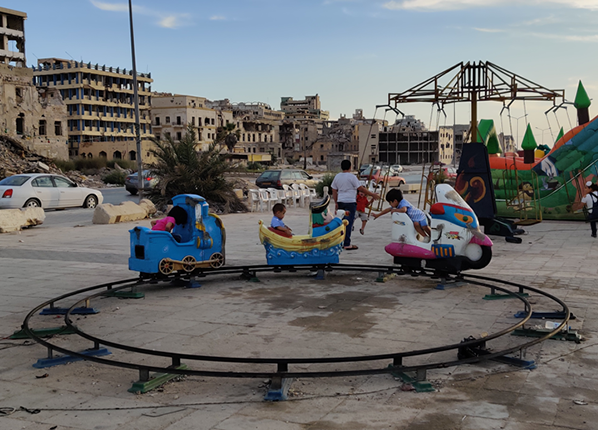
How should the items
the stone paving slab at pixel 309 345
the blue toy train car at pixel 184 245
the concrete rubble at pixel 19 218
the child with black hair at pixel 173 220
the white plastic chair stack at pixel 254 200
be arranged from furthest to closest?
the white plastic chair stack at pixel 254 200
the concrete rubble at pixel 19 218
the child with black hair at pixel 173 220
the blue toy train car at pixel 184 245
the stone paving slab at pixel 309 345

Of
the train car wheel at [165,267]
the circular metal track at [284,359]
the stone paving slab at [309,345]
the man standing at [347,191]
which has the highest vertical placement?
the man standing at [347,191]

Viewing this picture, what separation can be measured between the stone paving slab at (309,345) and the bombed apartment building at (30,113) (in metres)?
53.2

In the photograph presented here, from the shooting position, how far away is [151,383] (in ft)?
16.2

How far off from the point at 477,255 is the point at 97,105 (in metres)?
89.8

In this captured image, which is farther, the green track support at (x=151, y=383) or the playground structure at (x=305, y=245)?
the playground structure at (x=305, y=245)

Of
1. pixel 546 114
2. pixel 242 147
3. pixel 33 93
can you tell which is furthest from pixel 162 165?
pixel 242 147

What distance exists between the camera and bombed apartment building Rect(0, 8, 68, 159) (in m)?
58.7

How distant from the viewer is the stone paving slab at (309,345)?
14.2 feet

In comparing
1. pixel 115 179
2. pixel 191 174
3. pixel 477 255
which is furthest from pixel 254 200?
pixel 115 179

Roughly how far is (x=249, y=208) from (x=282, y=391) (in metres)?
18.5


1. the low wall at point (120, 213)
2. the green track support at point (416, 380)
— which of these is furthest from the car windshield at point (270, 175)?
the green track support at point (416, 380)

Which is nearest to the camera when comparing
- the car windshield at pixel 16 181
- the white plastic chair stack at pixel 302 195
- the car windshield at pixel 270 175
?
the car windshield at pixel 16 181

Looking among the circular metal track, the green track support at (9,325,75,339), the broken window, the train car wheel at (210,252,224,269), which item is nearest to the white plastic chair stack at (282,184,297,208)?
the circular metal track

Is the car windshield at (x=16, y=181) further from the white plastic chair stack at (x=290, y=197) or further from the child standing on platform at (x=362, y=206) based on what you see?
the child standing on platform at (x=362, y=206)
